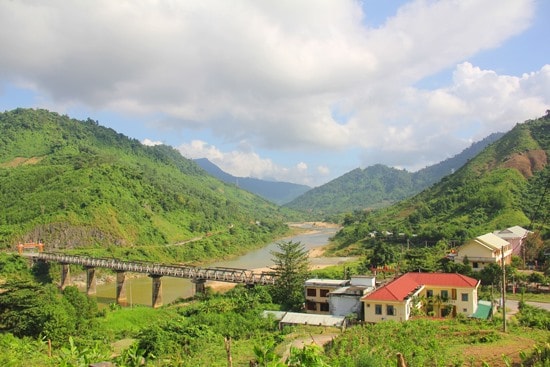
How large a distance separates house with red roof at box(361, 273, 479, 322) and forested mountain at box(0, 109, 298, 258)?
56.8m

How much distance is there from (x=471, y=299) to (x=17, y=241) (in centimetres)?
6421

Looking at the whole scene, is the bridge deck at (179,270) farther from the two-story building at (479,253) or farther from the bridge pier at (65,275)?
the two-story building at (479,253)

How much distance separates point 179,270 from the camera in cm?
4675

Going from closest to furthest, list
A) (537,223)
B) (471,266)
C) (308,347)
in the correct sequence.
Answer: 1. (308,347)
2. (471,266)
3. (537,223)

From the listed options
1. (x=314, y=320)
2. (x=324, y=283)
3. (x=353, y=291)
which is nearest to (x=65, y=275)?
(x=324, y=283)

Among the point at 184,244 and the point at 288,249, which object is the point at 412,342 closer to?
the point at 288,249

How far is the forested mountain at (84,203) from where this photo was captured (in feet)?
243

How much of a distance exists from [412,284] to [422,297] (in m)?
1.10

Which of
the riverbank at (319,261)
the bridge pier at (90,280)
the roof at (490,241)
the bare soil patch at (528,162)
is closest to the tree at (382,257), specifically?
the roof at (490,241)

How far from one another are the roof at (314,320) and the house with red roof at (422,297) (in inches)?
70.9

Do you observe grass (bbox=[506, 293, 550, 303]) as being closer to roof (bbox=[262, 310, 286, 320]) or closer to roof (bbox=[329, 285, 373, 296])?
roof (bbox=[329, 285, 373, 296])

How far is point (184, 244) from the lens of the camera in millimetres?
87438

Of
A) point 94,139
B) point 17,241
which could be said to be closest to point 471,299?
point 17,241

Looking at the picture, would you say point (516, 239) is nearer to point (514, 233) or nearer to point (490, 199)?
point (514, 233)
